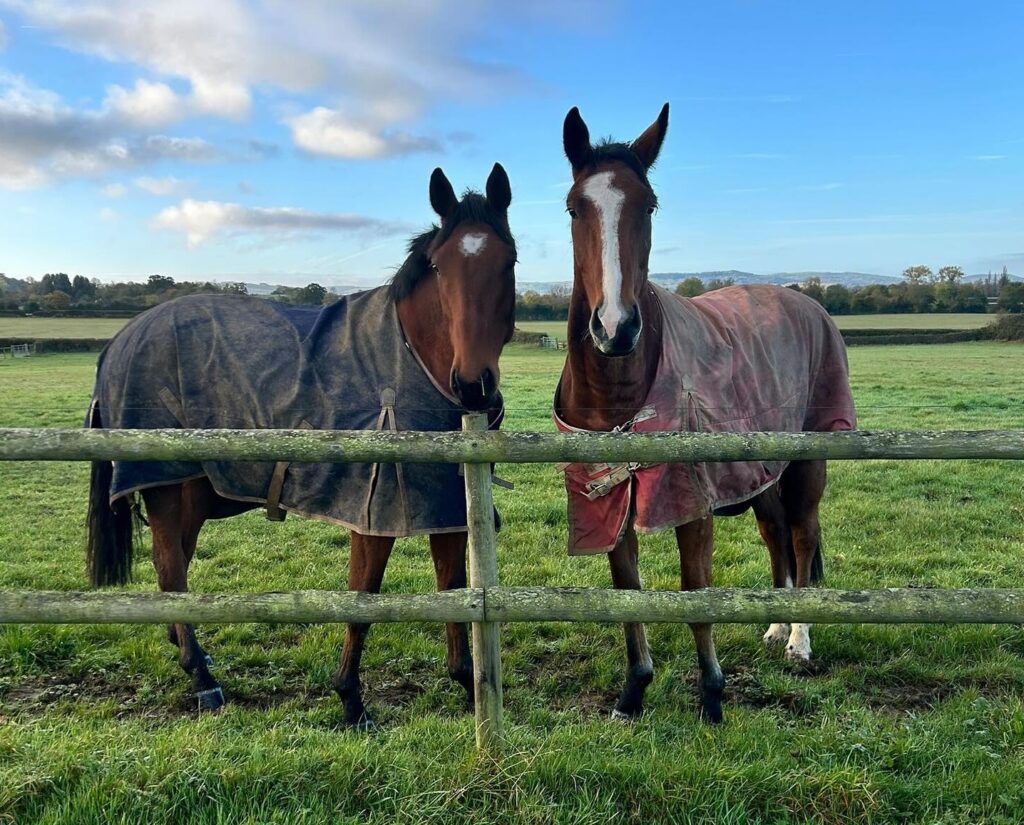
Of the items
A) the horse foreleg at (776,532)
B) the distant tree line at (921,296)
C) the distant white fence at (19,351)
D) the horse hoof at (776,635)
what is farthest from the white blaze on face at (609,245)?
the distant white fence at (19,351)

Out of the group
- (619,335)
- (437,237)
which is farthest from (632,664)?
(437,237)

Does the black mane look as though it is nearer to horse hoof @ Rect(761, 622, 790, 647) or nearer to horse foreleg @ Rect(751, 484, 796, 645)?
horse foreleg @ Rect(751, 484, 796, 645)

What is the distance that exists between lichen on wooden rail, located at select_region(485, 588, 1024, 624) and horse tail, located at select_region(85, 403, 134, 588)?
9.86 feet

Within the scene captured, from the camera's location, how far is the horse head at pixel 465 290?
3562 mm

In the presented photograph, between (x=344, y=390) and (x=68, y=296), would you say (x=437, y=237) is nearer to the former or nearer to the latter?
(x=344, y=390)

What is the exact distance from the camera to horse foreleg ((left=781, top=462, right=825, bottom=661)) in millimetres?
5031

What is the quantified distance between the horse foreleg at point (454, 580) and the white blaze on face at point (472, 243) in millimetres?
1514

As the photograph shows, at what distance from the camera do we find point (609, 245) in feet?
10.9

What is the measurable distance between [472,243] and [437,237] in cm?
26

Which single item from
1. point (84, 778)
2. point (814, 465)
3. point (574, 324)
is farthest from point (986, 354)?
point (84, 778)

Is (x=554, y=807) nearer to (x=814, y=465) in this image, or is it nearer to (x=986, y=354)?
(x=814, y=465)

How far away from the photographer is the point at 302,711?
3.73 meters

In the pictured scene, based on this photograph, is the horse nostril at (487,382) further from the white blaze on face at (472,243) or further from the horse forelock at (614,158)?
the horse forelock at (614,158)

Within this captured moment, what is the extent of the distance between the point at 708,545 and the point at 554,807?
170cm
